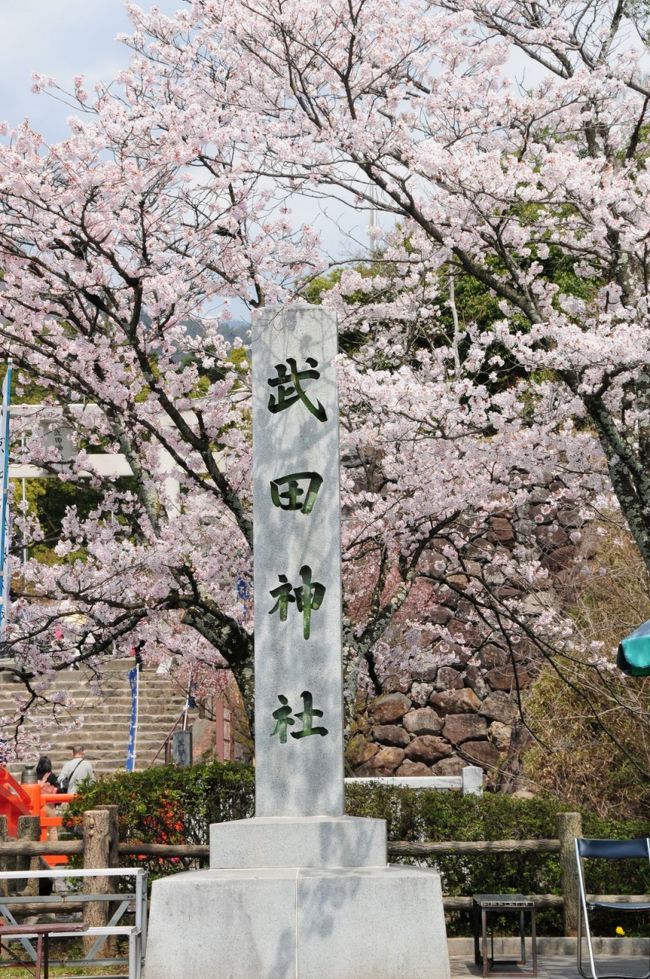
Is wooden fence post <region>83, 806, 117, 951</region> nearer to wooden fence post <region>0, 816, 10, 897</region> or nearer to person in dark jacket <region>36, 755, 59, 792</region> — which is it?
wooden fence post <region>0, 816, 10, 897</region>

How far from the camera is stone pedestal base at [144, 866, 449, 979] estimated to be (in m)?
6.67

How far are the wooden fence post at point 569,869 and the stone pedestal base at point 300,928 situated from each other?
302cm

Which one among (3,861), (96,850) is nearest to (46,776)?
(3,861)

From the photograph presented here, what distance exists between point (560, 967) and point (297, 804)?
2696mm

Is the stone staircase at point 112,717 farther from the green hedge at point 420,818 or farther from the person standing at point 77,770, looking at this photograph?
the green hedge at point 420,818

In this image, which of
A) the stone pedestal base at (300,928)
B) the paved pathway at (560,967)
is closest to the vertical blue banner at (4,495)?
the stone pedestal base at (300,928)

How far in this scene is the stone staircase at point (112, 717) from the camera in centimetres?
2048

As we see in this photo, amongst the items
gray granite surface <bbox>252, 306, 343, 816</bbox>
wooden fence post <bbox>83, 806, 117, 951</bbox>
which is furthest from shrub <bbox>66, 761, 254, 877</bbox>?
gray granite surface <bbox>252, 306, 343, 816</bbox>

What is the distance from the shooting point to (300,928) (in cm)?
672

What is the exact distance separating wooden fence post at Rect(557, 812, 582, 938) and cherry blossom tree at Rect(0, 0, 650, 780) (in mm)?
1678

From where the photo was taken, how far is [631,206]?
803 cm

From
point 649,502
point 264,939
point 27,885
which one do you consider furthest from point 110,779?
point 649,502

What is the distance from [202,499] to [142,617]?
1.67 metres

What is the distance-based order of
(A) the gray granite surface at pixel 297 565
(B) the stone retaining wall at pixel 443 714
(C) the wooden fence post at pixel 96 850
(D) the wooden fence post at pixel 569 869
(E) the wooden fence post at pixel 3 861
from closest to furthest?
(A) the gray granite surface at pixel 297 565 → (C) the wooden fence post at pixel 96 850 → (D) the wooden fence post at pixel 569 869 → (E) the wooden fence post at pixel 3 861 → (B) the stone retaining wall at pixel 443 714
